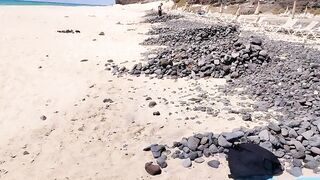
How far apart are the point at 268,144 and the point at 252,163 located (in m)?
0.88

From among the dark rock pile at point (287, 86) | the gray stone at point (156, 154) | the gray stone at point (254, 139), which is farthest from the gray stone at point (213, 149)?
the dark rock pile at point (287, 86)

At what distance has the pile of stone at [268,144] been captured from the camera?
23.1 feet

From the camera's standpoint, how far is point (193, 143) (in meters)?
7.57

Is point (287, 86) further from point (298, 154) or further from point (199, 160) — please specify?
point (199, 160)

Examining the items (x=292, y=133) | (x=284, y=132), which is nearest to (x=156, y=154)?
(x=284, y=132)

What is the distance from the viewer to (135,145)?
7.88m

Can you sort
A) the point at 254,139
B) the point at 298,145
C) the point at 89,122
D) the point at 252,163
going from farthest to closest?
the point at 89,122
the point at 254,139
the point at 298,145
the point at 252,163

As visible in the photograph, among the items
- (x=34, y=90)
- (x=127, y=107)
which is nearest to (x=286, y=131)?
(x=127, y=107)

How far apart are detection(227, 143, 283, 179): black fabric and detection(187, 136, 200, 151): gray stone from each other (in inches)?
29.5

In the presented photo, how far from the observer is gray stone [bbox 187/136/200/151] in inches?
294

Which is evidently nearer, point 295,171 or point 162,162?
point 295,171

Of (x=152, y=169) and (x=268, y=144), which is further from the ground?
(x=268, y=144)

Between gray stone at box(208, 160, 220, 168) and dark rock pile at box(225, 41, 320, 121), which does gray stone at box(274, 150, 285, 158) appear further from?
dark rock pile at box(225, 41, 320, 121)

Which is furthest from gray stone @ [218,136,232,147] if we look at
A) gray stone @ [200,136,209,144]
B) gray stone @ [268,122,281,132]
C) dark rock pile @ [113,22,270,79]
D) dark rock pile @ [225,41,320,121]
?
dark rock pile @ [113,22,270,79]
